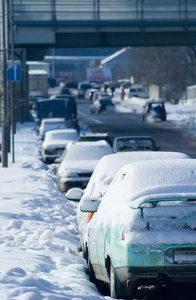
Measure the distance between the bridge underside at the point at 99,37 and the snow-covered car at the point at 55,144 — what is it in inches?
710

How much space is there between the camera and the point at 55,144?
99.9ft

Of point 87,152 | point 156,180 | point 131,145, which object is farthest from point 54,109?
point 156,180

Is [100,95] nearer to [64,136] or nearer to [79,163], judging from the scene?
[64,136]

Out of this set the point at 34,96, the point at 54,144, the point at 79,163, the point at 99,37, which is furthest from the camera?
the point at 34,96

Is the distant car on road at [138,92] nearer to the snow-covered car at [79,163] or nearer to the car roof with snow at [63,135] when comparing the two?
the car roof with snow at [63,135]

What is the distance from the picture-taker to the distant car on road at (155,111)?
2381 inches

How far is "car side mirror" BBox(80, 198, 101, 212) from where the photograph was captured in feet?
30.3

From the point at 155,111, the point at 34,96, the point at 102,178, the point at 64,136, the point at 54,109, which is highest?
the point at 102,178

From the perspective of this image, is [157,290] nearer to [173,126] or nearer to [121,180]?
[121,180]

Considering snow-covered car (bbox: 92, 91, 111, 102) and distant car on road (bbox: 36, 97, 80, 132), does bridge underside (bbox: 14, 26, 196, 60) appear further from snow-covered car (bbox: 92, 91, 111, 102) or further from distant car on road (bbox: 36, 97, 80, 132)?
snow-covered car (bbox: 92, 91, 111, 102)

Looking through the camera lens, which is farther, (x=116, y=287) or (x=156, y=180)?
(x=156, y=180)

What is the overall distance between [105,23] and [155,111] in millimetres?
13542

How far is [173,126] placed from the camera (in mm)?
55562

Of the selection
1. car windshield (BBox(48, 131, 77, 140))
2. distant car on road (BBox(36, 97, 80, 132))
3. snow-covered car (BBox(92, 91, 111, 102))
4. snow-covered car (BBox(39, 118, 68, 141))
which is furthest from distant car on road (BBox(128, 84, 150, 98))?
car windshield (BBox(48, 131, 77, 140))
